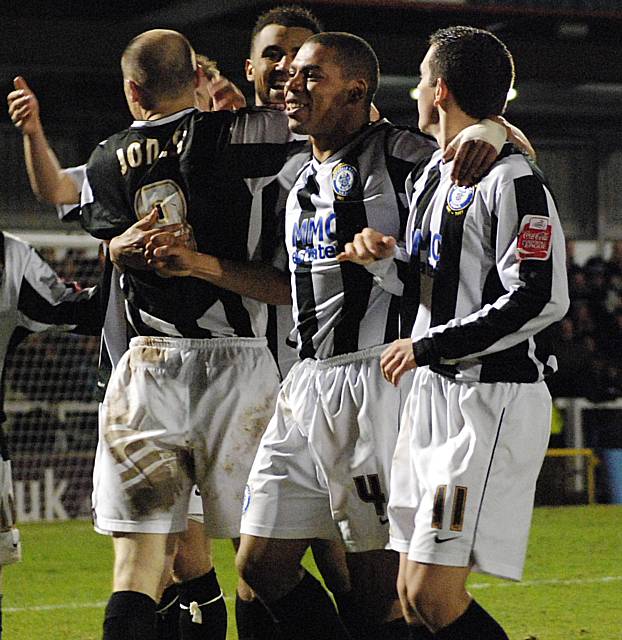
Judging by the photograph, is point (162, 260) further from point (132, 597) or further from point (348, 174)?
point (132, 597)

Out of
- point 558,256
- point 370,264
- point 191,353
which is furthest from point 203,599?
point 558,256

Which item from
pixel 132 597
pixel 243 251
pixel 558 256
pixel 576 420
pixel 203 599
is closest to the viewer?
pixel 558 256

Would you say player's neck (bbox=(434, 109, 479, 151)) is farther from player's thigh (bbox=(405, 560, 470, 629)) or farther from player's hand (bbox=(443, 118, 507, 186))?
player's thigh (bbox=(405, 560, 470, 629))

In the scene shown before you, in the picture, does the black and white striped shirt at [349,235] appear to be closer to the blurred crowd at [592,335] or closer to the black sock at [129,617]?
the black sock at [129,617]

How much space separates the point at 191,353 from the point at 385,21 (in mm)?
10073

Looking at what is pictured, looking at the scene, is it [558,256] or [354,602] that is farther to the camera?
[354,602]

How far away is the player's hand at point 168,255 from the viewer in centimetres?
368

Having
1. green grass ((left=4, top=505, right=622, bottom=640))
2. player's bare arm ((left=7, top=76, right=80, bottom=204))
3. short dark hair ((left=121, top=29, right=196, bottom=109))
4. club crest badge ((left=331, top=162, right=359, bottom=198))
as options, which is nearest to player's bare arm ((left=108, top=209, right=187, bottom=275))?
short dark hair ((left=121, top=29, right=196, bottom=109))

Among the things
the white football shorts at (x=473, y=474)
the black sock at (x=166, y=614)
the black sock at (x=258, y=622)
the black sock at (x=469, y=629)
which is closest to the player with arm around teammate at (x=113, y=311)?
the black sock at (x=166, y=614)

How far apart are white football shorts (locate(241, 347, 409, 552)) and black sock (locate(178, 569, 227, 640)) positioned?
65 centimetres

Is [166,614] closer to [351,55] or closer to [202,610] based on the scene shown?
[202,610]

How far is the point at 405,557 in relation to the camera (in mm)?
3289

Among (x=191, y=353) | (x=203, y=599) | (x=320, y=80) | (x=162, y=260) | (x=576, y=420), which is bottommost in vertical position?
(x=576, y=420)

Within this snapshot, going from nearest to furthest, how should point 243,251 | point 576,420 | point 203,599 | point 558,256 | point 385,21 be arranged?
point 558,256 < point 243,251 < point 203,599 < point 576,420 < point 385,21
